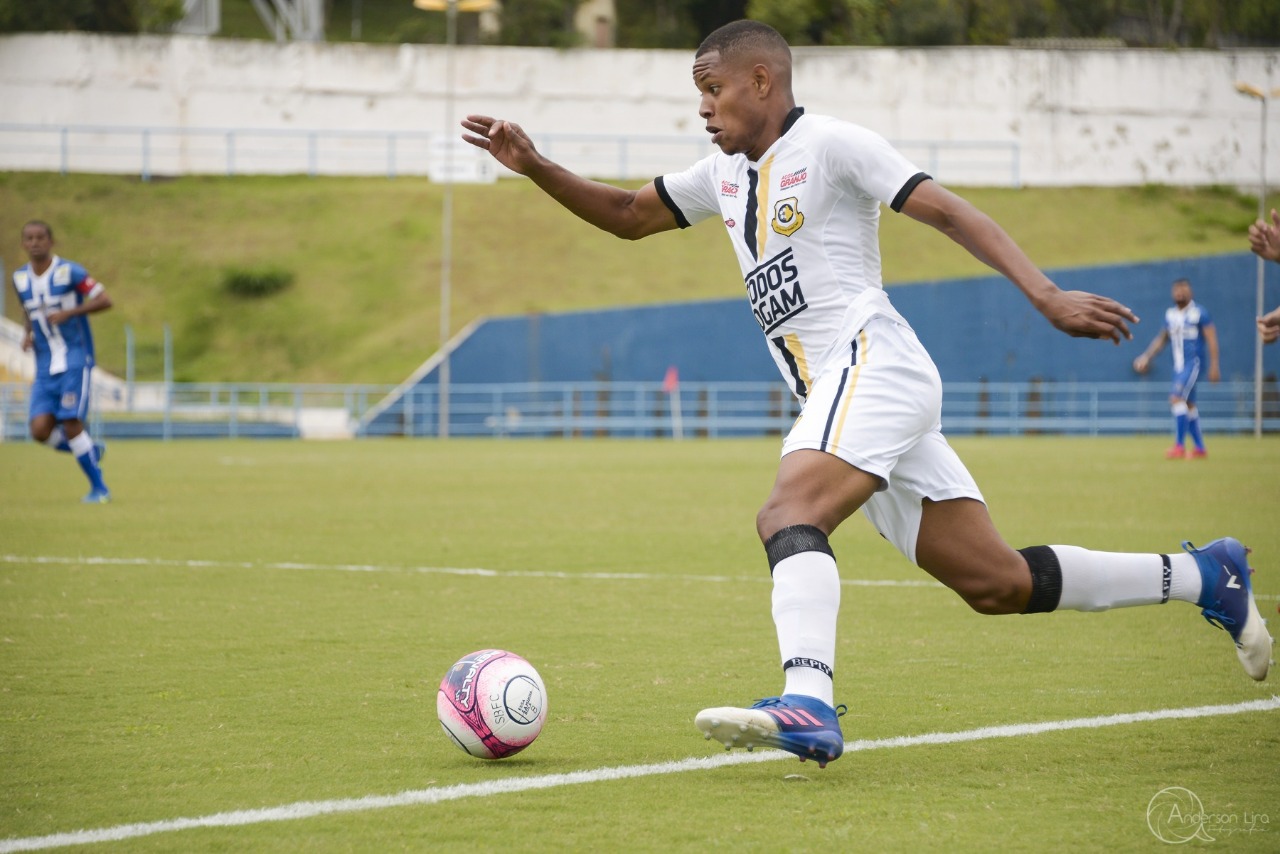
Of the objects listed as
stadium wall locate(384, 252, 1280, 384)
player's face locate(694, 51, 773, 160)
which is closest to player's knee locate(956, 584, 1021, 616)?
player's face locate(694, 51, 773, 160)

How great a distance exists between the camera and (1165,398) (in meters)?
37.4

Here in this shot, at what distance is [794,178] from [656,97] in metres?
47.0

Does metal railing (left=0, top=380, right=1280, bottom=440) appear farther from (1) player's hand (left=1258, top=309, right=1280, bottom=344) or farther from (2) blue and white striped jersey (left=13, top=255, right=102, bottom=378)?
(1) player's hand (left=1258, top=309, right=1280, bottom=344)

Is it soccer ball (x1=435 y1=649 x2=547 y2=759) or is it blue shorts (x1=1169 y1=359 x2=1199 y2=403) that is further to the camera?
blue shorts (x1=1169 y1=359 x2=1199 y2=403)

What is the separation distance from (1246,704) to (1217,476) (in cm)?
1344

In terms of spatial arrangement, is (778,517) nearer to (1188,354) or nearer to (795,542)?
(795,542)

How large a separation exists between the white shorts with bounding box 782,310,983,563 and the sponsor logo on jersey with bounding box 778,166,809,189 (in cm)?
50

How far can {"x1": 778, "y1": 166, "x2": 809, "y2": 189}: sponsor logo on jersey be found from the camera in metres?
4.69

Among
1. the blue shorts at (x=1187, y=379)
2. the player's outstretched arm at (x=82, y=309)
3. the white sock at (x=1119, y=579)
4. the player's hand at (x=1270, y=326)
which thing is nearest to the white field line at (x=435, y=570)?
the player's hand at (x=1270, y=326)

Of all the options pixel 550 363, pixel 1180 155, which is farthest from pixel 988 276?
pixel 1180 155

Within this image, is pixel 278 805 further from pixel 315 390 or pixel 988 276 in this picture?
pixel 988 276

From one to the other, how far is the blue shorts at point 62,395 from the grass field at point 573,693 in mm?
1561

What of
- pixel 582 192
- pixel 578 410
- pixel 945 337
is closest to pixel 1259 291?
pixel 945 337

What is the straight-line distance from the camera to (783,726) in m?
3.94
